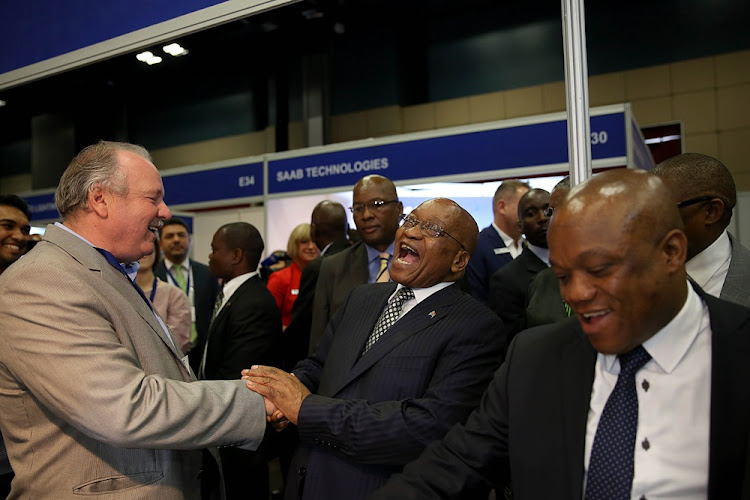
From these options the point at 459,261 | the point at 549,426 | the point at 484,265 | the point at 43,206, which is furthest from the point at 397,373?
the point at 43,206

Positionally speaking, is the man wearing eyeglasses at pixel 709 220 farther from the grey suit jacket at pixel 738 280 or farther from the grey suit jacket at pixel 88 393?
the grey suit jacket at pixel 88 393

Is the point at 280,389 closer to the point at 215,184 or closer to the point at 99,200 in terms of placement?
the point at 99,200

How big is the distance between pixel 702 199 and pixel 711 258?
0.17 meters

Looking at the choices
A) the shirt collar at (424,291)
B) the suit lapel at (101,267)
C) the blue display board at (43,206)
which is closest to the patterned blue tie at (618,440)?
the shirt collar at (424,291)

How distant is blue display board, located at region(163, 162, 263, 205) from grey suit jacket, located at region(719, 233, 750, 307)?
15.0 ft

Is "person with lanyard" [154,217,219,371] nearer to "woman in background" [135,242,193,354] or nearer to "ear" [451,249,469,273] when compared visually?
"woman in background" [135,242,193,354]

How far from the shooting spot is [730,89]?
24.9 ft

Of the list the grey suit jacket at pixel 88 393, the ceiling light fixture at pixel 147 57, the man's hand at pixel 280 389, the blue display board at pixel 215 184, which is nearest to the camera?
the grey suit jacket at pixel 88 393

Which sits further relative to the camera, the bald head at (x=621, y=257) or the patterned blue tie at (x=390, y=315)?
the patterned blue tie at (x=390, y=315)

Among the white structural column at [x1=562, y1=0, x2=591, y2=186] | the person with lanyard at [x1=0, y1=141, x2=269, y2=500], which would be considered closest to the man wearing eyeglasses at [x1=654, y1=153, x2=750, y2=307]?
the white structural column at [x1=562, y1=0, x2=591, y2=186]

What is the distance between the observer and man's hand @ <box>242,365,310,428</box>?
1.94 meters

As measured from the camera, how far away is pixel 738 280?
1.73 metres

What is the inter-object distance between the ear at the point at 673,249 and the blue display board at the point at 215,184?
4.91 meters

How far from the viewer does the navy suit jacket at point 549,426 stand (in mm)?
1166
